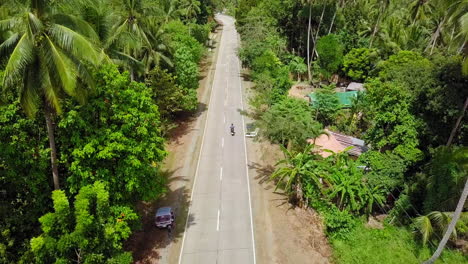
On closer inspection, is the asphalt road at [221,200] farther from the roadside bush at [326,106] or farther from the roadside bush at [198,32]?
the roadside bush at [198,32]

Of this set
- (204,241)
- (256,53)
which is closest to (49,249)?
(204,241)

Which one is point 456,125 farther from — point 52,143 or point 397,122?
point 52,143

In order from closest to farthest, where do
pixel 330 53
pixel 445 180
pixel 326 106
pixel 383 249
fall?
pixel 445 180 < pixel 383 249 < pixel 326 106 < pixel 330 53

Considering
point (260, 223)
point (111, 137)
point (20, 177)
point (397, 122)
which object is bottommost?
point (260, 223)

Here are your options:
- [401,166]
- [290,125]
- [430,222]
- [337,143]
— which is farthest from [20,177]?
[337,143]

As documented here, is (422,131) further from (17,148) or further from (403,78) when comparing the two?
(17,148)

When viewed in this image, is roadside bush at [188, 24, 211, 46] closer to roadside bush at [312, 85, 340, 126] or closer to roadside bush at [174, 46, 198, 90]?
roadside bush at [174, 46, 198, 90]

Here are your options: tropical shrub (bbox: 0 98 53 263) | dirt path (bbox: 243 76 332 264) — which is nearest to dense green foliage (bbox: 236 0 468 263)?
dirt path (bbox: 243 76 332 264)
